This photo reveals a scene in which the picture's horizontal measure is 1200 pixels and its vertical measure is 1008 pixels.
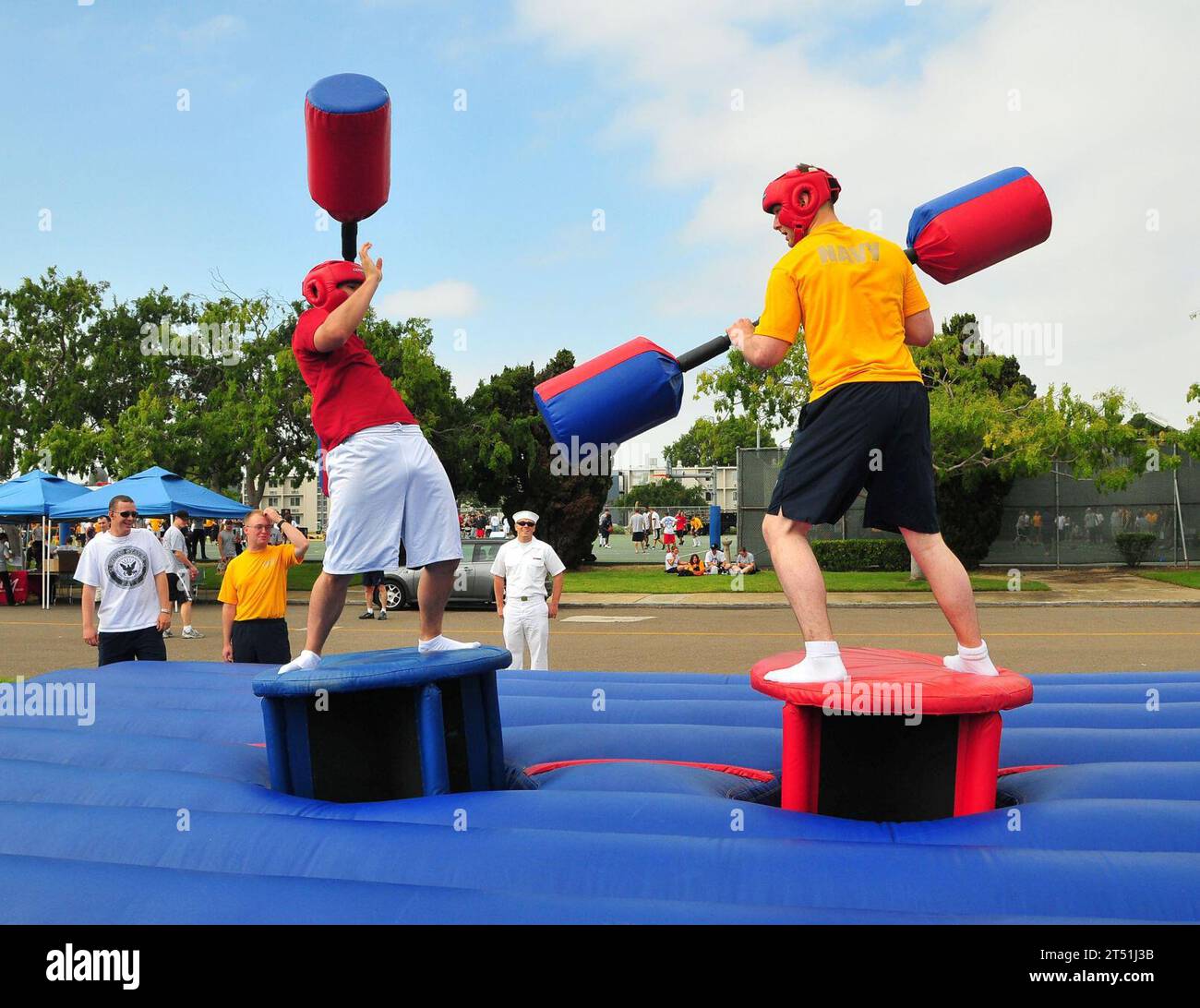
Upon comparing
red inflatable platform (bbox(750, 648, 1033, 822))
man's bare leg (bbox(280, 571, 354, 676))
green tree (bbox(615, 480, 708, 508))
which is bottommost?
red inflatable platform (bbox(750, 648, 1033, 822))

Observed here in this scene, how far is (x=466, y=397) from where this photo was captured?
29.2 meters

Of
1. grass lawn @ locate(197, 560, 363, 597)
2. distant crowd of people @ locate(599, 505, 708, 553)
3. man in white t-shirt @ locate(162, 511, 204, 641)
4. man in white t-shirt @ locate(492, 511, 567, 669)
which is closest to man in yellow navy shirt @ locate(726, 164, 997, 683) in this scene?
man in white t-shirt @ locate(492, 511, 567, 669)

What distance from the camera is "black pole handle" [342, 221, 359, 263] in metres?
3.95

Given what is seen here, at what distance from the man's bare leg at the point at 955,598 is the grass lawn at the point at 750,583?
1620 cm

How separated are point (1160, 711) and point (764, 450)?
2222cm

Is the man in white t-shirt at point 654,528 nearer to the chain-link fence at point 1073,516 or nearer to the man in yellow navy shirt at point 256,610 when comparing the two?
the chain-link fence at point 1073,516

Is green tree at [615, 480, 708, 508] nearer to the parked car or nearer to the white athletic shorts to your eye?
the parked car

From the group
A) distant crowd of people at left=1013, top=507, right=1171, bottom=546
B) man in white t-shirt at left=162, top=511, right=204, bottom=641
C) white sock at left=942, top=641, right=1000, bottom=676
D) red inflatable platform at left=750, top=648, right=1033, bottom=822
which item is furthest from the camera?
distant crowd of people at left=1013, top=507, right=1171, bottom=546

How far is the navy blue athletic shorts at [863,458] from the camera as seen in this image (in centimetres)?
309

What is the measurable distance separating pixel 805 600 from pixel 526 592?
509 centimetres

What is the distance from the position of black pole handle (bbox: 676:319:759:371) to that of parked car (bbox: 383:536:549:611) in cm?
1403

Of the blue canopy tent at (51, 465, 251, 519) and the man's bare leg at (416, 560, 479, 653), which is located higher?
the blue canopy tent at (51, 465, 251, 519)
